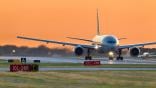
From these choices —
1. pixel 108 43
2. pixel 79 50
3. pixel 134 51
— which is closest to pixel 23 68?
pixel 108 43

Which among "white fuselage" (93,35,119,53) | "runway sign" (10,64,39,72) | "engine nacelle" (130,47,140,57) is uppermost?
"white fuselage" (93,35,119,53)

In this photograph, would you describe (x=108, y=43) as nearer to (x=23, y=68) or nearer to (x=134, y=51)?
(x=134, y=51)

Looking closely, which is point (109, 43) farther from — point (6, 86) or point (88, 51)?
point (6, 86)

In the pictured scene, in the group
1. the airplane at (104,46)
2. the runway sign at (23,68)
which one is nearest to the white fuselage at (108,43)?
the airplane at (104,46)

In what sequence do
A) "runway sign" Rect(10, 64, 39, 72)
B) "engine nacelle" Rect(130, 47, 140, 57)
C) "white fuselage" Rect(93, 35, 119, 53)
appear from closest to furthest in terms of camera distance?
"runway sign" Rect(10, 64, 39, 72), "white fuselage" Rect(93, 35, 119, 53), "engine nacelle" Rect(130, 47, 140, 57)

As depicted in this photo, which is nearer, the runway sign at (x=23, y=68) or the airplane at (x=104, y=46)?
the runway sign at (x=23, y=68)

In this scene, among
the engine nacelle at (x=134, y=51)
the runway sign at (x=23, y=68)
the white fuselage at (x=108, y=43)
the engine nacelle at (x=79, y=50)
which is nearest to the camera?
the runway sign at (x=23, y=68)

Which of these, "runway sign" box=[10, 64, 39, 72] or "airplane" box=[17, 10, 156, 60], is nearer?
"runway sign" box=[10, 64, 39, 72]

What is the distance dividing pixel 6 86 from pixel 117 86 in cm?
665

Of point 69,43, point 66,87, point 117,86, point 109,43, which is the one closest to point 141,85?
point 117,86

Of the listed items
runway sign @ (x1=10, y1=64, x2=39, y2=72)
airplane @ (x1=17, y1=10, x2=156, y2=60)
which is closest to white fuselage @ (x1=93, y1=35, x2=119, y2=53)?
airplane @ (x1=17, y1=10, x2=156, y2=60)

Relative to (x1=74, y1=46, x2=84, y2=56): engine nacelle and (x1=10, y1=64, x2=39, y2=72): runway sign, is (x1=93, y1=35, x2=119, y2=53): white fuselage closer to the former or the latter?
(x1=74, y1=46, x2=84, y2=56): engine nacelle

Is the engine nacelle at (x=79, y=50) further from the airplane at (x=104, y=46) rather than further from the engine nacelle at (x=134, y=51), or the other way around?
the engine nacelle at (x=134, y=51)

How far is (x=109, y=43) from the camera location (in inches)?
3991
